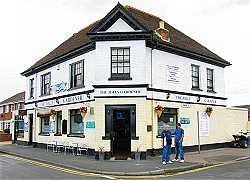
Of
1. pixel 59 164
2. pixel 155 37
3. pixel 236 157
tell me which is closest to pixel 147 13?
pixel 155 37

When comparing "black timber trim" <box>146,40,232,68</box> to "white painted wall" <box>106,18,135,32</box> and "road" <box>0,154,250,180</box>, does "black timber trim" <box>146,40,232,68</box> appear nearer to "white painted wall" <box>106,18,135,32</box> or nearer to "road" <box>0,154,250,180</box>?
"white painted wall" <box>106,18,135,32</box>

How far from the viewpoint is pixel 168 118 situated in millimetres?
20734

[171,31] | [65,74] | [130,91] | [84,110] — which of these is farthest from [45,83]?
[171,31]

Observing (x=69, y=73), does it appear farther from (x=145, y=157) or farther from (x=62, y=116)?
(x=145, y=157)

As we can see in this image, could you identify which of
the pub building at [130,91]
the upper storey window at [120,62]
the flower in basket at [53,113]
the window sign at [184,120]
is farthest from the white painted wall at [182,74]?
the flower in basket at [53,113]

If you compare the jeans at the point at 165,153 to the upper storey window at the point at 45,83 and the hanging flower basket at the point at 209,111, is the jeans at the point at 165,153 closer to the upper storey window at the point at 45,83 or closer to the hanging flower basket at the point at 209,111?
the hanging flower basket at the point at 209,111

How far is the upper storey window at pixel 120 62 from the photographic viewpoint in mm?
18844

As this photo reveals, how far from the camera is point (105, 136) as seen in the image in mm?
18125

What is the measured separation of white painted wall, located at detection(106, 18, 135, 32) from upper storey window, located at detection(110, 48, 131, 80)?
1.04 m

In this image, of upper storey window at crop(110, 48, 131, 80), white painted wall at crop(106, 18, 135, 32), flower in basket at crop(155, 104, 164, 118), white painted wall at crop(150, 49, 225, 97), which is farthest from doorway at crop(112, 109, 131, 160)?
white painted wall at crop(106, 18, 135, 32)

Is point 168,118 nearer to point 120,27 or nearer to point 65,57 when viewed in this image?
point 120,27

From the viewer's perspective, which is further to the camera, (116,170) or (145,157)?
(145,157)

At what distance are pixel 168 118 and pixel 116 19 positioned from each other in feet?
21.9

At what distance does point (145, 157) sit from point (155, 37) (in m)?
6.86
